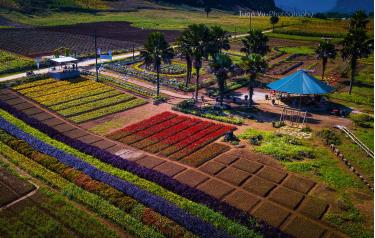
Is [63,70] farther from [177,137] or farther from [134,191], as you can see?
[134,191]

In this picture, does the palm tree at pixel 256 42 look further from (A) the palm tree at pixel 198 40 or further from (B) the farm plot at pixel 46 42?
(B) the farm plot at pixel 46 42

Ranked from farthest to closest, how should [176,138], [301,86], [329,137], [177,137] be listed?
[301,86] < [329,137] < [177,137] < [176,138]

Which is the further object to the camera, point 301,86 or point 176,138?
point 301,86

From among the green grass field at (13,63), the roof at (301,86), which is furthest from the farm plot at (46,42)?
the roof at (301,86)

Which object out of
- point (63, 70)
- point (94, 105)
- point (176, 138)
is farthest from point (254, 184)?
point (63, 70)

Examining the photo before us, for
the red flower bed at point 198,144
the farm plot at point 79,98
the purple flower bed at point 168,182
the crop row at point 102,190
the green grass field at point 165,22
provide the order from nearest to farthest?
1. the crop row at point 102,190
2. the purple flower bed at point 168,182
3. the red flower bed at point 198,144
4. the farm plot at point 79,98
5. the green grass field at point 165,22
